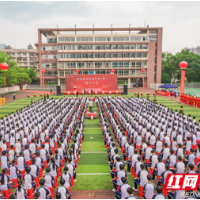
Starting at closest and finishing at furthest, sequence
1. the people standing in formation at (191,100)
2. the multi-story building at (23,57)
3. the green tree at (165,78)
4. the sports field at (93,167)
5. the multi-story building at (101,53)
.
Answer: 1. the sports field at (93,167)
2. the people standing in formation at (191,100)
3. the multi-story building at (101,53)
4. the green tree at (165,78)
5. the multi-story building at (23,57)

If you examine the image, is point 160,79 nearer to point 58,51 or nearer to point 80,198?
point 58,51

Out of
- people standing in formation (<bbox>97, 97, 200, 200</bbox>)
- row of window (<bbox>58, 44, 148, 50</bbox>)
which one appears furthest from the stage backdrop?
people standing in formation (<bbox>97, 97, 200, 200</bbox>)

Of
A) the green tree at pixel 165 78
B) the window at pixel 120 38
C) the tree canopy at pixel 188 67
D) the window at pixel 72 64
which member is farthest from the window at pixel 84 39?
the tree canopy at pixel 188 67

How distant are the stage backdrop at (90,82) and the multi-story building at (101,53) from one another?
49.6ft

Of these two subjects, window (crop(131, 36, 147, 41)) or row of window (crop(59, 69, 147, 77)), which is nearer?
window (crop(131, 36, 147, 41))

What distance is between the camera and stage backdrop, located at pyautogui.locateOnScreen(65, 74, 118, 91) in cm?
3434

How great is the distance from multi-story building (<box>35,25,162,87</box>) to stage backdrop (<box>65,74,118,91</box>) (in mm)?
15131

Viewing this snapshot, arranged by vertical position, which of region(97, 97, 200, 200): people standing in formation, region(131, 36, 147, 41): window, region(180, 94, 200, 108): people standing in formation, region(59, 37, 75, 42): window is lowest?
region(97, 97, 200, 200): people standing in formation

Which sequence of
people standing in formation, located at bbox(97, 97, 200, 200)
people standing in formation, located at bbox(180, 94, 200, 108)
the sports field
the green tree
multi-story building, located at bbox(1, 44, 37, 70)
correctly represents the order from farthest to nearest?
multi-story building, located at bbox(1, 44, 37, 70) < the green tree < people standing in formation, located at bbox(180, 94, 200, 108) < the sports field < people standing in formation, located at bbox(97, 97, 200, 200)

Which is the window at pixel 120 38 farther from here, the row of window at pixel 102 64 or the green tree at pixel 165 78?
the green tree at pixel 165 78

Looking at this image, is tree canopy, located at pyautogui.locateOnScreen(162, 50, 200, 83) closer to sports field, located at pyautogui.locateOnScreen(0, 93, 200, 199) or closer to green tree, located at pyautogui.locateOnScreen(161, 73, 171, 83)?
green tree, located at pyautogui.locateOnScreen(161, 73, 171, 83)

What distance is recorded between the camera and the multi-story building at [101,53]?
48.4 meters

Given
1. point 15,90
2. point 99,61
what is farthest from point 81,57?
point 15,90

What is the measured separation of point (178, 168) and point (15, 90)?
1741 inches
